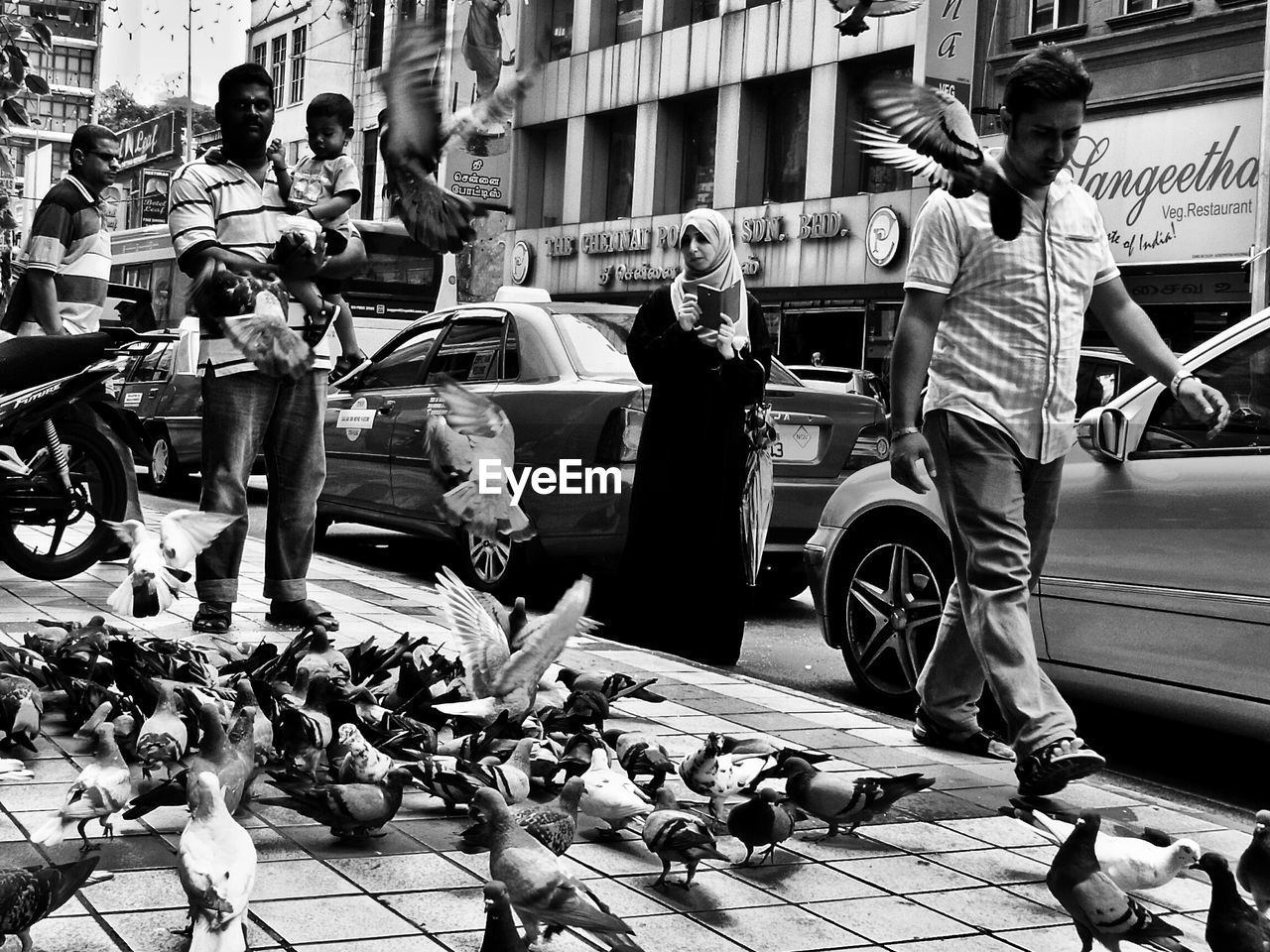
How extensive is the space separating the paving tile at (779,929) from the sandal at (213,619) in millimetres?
3517

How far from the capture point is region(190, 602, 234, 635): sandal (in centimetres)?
620

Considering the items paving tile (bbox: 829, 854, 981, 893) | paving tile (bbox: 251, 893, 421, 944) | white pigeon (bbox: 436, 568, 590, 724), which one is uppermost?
white pigeon (bbox: 436, 568, 590, 724)

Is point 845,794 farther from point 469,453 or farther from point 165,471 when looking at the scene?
point 165,471

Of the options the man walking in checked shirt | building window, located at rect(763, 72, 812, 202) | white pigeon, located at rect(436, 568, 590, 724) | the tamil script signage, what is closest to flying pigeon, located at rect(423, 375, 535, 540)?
white pigeon, located at rect(436, 568, 590, 724)

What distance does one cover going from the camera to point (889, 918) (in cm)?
319

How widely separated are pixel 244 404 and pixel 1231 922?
444 centimetres

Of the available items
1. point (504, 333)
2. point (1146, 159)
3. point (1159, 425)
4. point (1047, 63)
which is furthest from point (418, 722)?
point (1146, 159)

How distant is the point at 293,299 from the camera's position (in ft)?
14.9

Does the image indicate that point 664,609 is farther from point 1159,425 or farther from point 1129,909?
point 1129,909

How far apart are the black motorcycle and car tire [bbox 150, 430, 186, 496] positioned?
6.31m

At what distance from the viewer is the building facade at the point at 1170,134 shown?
19.2m

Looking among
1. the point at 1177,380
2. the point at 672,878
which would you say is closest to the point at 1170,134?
the point at 1177,380

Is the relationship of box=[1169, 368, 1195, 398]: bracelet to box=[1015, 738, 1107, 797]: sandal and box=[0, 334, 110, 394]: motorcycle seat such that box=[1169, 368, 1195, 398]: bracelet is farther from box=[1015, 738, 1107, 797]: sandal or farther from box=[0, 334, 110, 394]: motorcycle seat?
box=[0, 334, 110, 394]: motorcycle seat

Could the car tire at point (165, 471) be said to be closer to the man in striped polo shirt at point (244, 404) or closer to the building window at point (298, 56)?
the man in striped polo shirt at point (244, 404)
